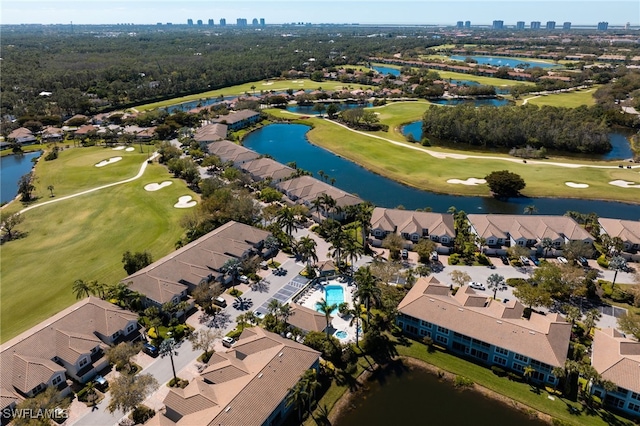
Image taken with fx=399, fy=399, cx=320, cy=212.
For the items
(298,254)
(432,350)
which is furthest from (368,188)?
(432,350)

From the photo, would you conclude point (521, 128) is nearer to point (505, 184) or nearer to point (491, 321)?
point (505, 184)

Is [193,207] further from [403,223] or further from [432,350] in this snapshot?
[432,350]

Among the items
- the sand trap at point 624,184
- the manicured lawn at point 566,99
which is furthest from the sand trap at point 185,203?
the manicured lawn at point 566,99

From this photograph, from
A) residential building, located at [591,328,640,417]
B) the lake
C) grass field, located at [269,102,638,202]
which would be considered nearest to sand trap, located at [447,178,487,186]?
grass field, located at [269,102,638,202]

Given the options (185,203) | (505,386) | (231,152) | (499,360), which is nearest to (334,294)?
(499,360)

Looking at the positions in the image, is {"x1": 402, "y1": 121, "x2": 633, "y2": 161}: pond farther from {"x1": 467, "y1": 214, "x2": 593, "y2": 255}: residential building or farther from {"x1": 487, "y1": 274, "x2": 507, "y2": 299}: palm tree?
{"x1": 487, "y1": 274, "x2": 507, "y2": 299}: palm tree
